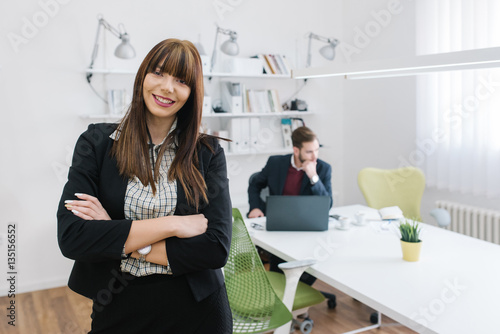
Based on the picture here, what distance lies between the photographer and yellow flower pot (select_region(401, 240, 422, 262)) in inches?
86.7

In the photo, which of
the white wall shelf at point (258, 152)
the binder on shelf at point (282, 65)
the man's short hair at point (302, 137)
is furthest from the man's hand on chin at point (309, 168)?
the binder on shelf at point (282, 65)

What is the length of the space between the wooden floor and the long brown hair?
198 cm

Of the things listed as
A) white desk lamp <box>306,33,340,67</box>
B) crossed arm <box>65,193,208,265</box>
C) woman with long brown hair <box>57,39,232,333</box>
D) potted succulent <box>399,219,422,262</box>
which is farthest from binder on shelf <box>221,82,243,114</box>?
crossed arm <box>65,193,208,265</box>

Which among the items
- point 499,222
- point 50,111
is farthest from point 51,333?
point 499,222

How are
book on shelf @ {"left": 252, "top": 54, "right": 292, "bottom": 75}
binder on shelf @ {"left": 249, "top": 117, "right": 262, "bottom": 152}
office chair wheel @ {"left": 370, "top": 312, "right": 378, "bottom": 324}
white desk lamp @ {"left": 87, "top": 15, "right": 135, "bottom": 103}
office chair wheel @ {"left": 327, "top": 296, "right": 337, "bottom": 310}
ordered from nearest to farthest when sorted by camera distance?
office chair wheel @ {"left": 370, "top": 312, "right": 378, "bottom": 324}
office chair wheel @ {"left": 327, "top": 296, "right": 337, "bottom": 310}
white desk lamp @ {"left": 87, "top": 15, "right": 135, "bottom": 103}
binder on shelf @ {"left": 249, "top": 117, "right": 262, "bottom": 152}
book on shelf @ {"left": 252, "top": 54, "right": 292, "bottom": 75}

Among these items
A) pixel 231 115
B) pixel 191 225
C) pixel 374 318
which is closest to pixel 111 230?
pixel 191 225

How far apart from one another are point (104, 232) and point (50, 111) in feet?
9.85

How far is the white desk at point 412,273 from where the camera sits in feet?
5.40

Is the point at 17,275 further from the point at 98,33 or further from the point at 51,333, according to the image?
the point at 98,33

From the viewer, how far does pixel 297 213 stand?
9.03 ft

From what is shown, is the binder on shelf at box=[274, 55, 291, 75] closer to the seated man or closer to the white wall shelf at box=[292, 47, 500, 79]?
the seated man

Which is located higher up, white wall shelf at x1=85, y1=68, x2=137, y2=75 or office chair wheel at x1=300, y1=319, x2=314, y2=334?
white wall shelf at x1=85, y1=68, x2=137, y2=75

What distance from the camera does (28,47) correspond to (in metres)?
3.84

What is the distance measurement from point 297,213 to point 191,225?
1.40 m
